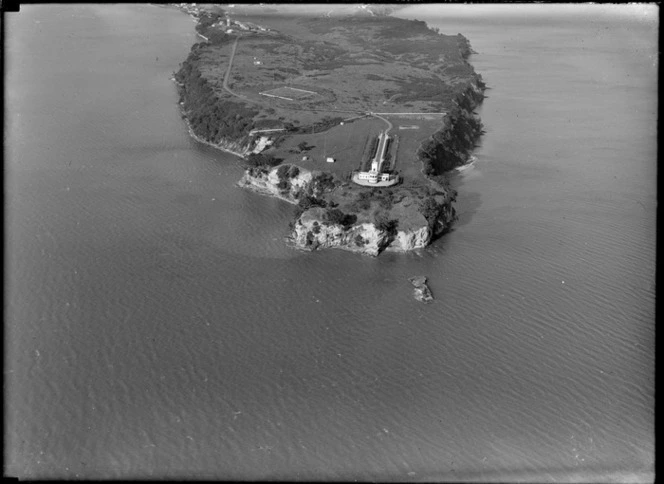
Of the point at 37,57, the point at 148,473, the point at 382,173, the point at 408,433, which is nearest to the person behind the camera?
the point at 148,473

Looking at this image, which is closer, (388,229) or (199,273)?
(199,273)

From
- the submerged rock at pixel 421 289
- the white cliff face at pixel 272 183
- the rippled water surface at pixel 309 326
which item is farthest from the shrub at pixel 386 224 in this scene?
the white cliff face at pixel 272 183

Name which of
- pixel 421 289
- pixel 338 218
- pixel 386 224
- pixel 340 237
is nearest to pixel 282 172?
pixel 338 218

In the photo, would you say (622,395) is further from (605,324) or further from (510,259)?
(510,259)

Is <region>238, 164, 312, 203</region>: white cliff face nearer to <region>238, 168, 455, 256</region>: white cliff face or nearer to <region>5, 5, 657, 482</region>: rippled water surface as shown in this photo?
<region>5, 5, 657, 482</region>: rippled water surface

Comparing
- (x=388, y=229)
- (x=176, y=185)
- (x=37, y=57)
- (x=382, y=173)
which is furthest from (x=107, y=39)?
(x=388, y=229)

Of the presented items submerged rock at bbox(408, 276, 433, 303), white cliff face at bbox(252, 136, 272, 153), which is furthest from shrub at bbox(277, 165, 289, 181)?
submerged rock at bbox(408, 276, 433, 303)

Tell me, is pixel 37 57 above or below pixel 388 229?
below
